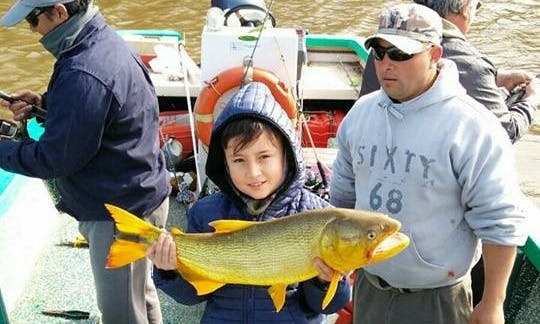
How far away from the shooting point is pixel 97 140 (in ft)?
10.2

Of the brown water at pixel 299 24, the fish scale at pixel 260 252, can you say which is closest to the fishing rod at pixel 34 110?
the fish scale at pixel 260 252

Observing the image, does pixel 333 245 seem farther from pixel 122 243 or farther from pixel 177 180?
pixel 177 180

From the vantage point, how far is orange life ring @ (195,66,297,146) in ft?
15.9

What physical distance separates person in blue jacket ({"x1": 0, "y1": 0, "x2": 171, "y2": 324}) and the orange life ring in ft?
4.75

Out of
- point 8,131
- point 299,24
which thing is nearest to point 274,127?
point 8,131

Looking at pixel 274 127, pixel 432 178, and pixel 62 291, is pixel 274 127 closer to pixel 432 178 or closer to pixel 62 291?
pixel 432 178

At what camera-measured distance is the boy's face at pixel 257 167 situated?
252 cm

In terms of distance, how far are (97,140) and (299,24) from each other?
1056 cm

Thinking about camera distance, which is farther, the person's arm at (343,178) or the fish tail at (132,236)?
the person's arm at (343,178)

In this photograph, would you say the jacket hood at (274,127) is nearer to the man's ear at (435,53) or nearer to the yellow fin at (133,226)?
the yellow fin at (133,226)

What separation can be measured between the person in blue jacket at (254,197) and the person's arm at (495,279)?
543 mm

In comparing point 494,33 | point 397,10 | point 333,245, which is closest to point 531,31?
point 494,33

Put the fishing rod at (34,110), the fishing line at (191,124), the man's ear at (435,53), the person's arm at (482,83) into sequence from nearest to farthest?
the man's ear at (435,53) < the person's arm at (482,83) < the fishing rod at (34,110) < the fishing line at (191,124)

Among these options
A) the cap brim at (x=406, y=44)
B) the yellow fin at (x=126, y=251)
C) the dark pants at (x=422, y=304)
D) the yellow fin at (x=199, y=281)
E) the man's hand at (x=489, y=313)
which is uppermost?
the cap brim at (x=406, y=44)
